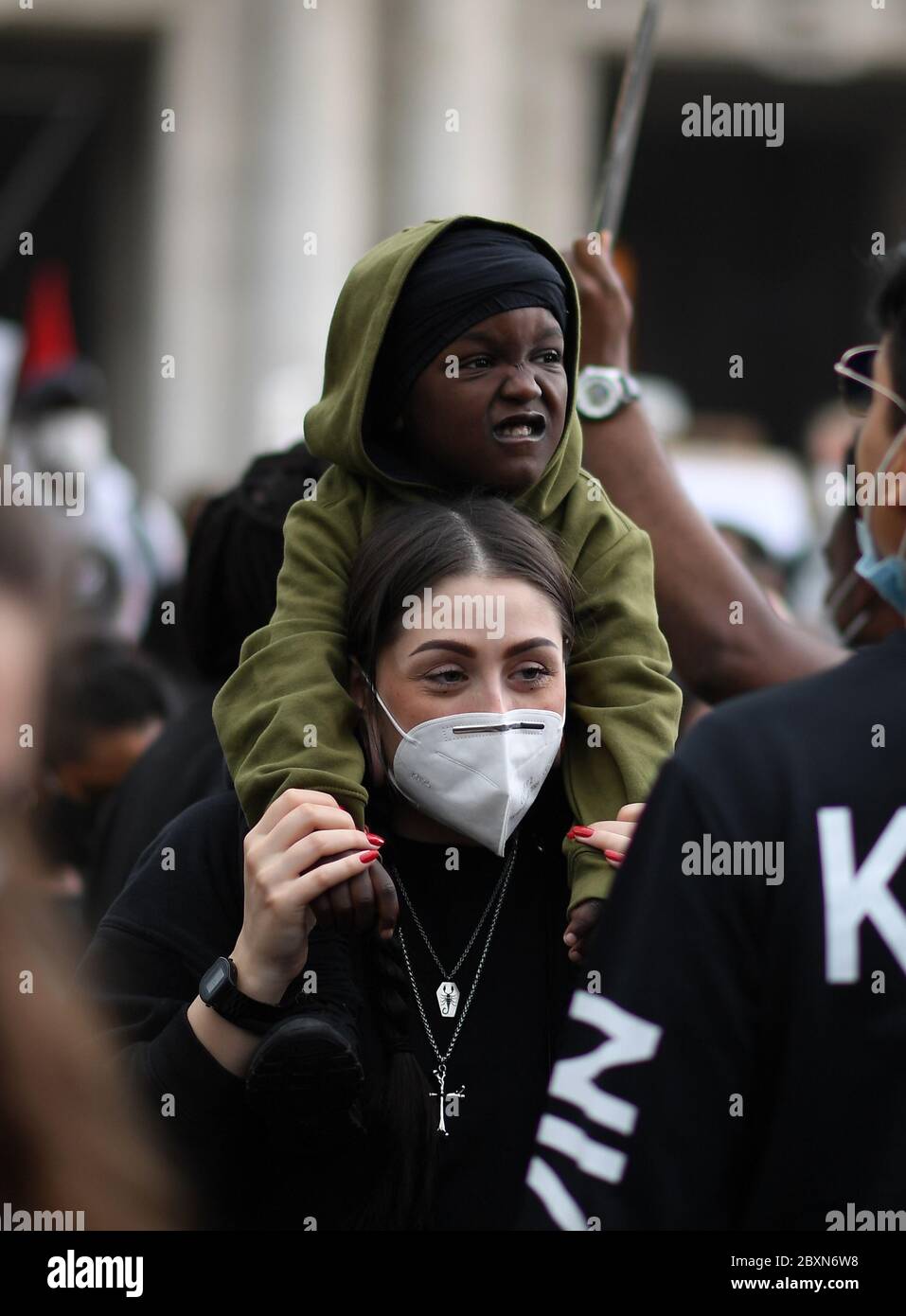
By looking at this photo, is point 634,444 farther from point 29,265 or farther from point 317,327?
point 29,265

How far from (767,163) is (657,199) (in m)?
1.61

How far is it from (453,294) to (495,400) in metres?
0.15

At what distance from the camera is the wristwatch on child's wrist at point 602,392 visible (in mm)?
3234

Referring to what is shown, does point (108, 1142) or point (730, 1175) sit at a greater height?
point (108, 1142)

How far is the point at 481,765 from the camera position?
2.52m

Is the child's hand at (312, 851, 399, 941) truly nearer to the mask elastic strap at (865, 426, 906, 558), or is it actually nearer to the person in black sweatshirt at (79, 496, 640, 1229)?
the person in black sweatshirt at (79, 496, 640, 1229)

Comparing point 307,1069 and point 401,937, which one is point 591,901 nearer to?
point 401,937

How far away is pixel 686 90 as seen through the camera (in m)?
19.5

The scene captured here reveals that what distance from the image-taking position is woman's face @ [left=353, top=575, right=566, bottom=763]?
2.57 m

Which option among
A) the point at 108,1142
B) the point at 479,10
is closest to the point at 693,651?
the point at 108,1142

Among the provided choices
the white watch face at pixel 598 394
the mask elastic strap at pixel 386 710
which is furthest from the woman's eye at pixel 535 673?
the white watch face at pixel 598 394

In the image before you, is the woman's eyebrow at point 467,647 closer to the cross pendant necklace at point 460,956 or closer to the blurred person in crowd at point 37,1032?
the cross pendant necklace at point 460,956
